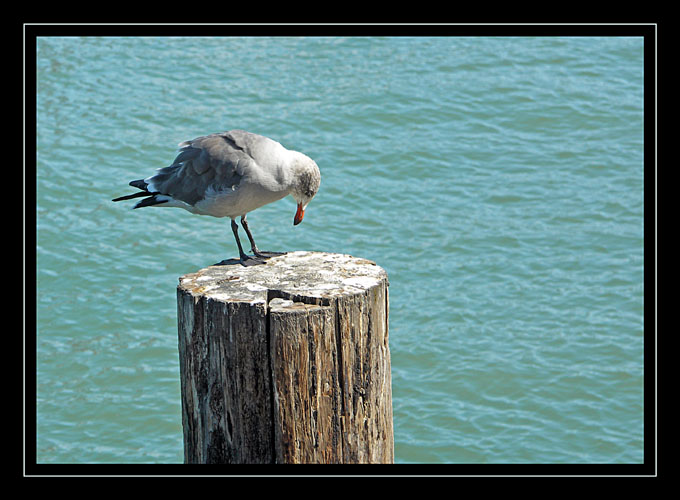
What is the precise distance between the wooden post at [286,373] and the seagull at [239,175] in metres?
1.34

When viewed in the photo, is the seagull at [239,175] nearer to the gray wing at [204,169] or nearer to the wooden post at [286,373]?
the gray wing at [204,169]

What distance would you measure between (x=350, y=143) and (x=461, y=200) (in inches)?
75.8

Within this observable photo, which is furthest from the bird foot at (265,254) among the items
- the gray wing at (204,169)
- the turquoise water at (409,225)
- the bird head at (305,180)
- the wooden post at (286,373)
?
the turquoise water at (409,225)

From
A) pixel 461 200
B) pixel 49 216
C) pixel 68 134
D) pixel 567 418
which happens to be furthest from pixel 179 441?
pixel 68 134

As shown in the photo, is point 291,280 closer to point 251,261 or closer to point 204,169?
point 251,261

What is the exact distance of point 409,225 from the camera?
1277 centimetres

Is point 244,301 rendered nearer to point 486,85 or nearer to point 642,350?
point 642,350

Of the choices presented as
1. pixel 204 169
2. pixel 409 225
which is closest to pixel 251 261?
pixel 204 169

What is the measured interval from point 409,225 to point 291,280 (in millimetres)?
8218

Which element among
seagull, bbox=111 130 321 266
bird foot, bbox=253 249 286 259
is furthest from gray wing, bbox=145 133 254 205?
bird foot, bbox=253 249 286 259

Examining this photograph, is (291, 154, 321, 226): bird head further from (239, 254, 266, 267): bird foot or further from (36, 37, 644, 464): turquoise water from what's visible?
(36, 37, 644, 464): turquoise water

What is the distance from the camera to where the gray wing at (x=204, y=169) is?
591 centimetres

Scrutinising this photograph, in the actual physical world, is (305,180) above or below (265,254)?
above

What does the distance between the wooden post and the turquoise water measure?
4.99 metres
